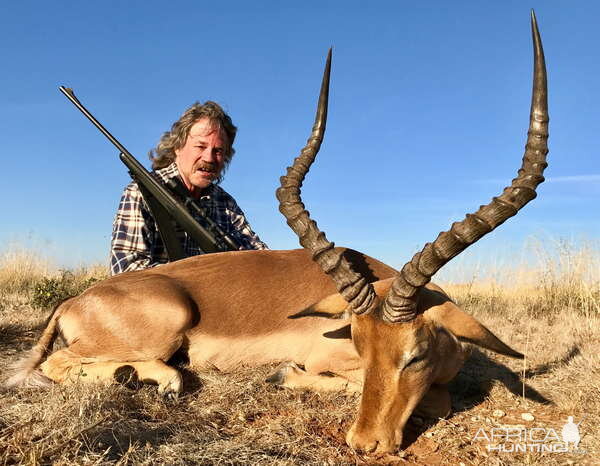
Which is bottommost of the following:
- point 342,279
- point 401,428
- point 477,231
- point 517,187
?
point 401,428

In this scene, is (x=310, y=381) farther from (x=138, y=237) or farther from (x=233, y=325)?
(x=138, y=237)

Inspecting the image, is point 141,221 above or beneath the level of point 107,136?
beneath

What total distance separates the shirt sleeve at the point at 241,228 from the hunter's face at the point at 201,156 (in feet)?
2.22

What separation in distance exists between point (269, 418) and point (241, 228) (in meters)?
4.86

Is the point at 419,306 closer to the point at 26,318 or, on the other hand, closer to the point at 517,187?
the point at 517,187

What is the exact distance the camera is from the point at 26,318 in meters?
7.69

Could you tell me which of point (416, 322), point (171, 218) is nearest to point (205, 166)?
point (171, 218)

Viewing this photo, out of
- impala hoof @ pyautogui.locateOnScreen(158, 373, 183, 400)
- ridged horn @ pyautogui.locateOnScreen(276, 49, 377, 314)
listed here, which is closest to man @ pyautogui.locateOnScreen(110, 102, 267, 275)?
impala hoof @ pyautogui.locateOnScreen(158, 373, 183, 400)

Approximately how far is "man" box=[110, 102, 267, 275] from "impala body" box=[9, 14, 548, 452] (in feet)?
5.79

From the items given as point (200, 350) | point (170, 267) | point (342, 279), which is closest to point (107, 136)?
point (170, 267)

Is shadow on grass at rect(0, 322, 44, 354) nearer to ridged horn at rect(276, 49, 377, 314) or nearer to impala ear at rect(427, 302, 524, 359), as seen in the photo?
ridged horn at rect(276, 49, 377, 314)

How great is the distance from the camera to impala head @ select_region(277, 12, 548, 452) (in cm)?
328

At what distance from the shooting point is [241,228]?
8344mm

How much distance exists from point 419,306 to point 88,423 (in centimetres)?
232
